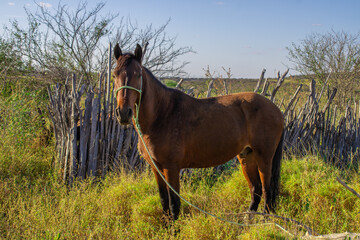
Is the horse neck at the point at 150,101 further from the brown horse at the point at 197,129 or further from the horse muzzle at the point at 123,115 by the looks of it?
the horse muzzle at the point at 123,115

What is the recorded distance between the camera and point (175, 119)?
2.94m

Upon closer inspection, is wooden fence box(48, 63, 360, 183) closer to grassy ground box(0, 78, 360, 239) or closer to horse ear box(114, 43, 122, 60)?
grassy ground box(0, 78, 360, 239)

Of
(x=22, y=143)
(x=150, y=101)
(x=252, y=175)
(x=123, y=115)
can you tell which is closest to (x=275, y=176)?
(x=252, y=175)

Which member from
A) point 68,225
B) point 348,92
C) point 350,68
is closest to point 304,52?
point 350,68

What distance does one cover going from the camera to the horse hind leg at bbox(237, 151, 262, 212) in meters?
3.48

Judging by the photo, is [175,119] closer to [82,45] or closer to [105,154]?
[105,154]

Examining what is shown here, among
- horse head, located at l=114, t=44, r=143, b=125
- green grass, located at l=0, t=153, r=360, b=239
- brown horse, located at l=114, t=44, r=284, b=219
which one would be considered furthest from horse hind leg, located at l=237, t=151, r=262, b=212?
horse head, located at l=114, t=44, r=143, b=125

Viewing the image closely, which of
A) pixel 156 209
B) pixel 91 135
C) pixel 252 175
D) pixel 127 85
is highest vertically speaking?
pixel 127 85

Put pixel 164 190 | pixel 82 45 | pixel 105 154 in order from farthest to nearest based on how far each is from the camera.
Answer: pixel 82 45
pixel 105 154
pixel 164 190

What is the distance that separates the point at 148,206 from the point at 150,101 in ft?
4.54

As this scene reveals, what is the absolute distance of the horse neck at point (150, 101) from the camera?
8.95 feet

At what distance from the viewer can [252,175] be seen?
354 centimetres

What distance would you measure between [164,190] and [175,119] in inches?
32.9

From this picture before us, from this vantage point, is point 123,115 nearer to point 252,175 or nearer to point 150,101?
point 150,101
